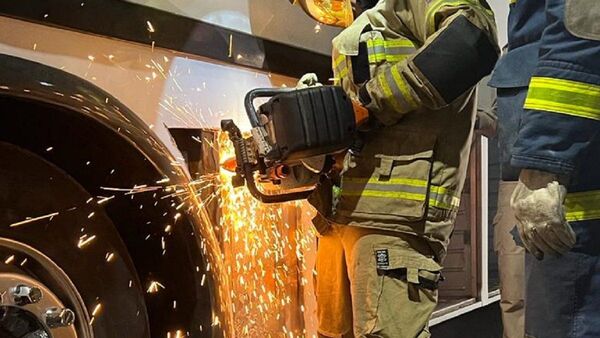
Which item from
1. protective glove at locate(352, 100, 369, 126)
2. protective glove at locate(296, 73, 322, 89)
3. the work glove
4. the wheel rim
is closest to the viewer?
the wheel rim

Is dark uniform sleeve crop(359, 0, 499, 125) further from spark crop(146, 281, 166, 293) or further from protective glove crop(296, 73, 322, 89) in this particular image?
spark crop(146, 281, 166, 293)

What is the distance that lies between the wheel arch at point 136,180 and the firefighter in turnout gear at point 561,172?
0.67 m

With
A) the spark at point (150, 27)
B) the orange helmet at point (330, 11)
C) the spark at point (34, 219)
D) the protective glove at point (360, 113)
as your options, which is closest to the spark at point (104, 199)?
the spark at point (34, 219)

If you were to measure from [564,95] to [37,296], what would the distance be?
1.04m

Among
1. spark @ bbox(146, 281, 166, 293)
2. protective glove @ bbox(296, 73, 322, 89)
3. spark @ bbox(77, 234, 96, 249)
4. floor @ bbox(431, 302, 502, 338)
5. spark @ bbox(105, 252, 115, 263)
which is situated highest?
protective glove @ bbox(296, 73, 322, 89)

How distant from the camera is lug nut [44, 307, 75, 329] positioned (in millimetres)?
1036

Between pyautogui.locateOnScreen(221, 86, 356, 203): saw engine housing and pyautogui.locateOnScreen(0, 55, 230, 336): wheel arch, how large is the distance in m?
0.48

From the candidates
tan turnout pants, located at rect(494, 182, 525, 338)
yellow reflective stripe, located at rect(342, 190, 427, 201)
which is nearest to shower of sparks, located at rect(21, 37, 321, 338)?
yellow reflective stripe, located at rect(342, 190, 427, 201)

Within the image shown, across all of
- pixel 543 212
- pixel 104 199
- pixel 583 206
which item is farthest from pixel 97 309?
pixel 583 206

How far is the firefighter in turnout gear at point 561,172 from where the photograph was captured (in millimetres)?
1319

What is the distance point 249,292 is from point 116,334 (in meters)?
0.86

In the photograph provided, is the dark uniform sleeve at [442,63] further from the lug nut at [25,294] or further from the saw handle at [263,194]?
the lug nut at [25,294]

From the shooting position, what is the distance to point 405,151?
1.79m

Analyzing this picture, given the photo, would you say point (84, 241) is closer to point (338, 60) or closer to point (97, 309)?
point (97, 309)
